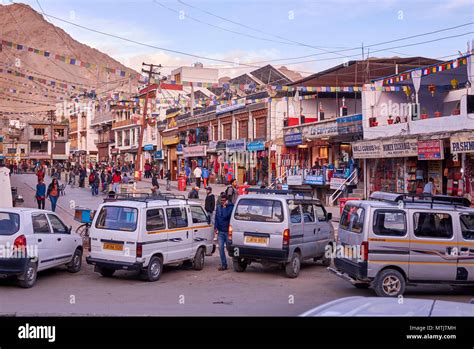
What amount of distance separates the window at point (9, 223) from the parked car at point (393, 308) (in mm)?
8853

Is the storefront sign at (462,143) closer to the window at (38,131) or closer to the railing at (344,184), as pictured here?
the railing at (344,184)

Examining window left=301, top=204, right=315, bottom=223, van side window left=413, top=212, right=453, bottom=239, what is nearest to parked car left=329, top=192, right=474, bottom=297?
van side window left=413, top=212, right=453, bottom=239

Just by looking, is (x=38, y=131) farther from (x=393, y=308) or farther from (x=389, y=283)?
(x=393, y=308)

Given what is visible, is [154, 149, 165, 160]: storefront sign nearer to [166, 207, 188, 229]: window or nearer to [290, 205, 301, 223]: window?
[166, 207, 188, 229]: window

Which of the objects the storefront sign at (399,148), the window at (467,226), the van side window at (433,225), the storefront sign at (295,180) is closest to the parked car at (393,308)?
the van side window at (433,225)

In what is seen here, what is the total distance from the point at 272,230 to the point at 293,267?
0.99m

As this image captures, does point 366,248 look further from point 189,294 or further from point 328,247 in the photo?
point 328,247

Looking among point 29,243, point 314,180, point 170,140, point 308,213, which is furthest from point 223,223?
point 170,140

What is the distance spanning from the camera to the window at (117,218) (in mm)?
12281

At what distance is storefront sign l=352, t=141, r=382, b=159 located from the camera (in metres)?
27.3

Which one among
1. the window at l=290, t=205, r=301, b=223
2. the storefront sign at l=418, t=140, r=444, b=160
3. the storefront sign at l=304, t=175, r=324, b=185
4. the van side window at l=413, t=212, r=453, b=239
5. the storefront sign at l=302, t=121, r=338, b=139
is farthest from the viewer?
the storefront sign at l=304, t=175, r=324, b=185

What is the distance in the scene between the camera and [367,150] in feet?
92.2

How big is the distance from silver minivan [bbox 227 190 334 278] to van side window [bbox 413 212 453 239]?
3.03 m
